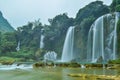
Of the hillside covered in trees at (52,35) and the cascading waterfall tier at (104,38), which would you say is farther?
the hillside covered in trees at (52,35)

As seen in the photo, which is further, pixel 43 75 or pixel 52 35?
pixel 52 35

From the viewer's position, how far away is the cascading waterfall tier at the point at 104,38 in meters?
54.7

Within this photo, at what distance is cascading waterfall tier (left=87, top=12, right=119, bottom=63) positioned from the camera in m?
54.7

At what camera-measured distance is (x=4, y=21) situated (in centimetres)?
19600

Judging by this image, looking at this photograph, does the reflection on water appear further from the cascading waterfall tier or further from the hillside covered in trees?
the hillside covered in trees

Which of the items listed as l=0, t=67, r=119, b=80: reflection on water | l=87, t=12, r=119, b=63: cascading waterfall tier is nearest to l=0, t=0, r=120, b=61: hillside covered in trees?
l=87, t=12, r=119, b=63: cascading waterfall tier

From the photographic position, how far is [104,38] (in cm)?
5719

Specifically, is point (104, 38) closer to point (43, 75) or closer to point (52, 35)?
point (43, 75)

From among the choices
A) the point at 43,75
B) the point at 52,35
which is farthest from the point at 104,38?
the point at 52,35

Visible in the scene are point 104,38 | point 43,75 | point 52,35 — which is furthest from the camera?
point 52,35

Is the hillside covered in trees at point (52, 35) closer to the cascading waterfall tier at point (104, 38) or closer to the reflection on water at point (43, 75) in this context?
the cascading waterfall tier at point (104, 38)

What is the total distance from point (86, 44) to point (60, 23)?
2430 centimetres

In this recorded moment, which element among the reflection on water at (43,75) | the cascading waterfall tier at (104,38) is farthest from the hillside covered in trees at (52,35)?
the reflection on water at (43,75)

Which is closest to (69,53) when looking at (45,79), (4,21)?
(45,79)
